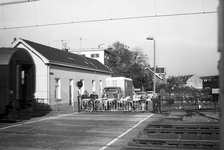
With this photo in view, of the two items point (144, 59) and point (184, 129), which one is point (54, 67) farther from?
point (144, 59)

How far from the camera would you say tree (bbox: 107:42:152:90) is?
51.2 metres

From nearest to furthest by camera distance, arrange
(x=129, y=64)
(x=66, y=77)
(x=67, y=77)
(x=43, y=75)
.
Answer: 1. (x=43, y=75)
2. (x=66, y=77)
3. (x=67, y=77)
4. (x=129, y=64)

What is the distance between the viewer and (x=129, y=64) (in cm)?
5591

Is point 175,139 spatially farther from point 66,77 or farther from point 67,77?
point 67,77

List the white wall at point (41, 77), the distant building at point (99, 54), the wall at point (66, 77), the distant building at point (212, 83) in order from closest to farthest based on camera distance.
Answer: the white wall at point (41, 77), the wall at point (66, 77), the distant building at point (212, 83), the distant building at point (99, 54)

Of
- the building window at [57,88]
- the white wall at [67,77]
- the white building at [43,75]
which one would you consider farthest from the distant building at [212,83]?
the building window at [57,88]

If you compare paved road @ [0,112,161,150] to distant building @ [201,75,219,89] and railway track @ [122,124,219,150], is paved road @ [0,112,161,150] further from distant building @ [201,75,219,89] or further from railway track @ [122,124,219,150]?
distant building @ [201,75,219,89]

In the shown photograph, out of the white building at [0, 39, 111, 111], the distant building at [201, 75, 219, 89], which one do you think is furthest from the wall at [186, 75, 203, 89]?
the white building at [0, 39, 111, 111]

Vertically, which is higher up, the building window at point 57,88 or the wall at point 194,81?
the wall at point 194,81

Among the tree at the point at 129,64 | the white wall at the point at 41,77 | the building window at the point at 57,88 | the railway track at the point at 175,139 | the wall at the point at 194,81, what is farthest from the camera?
the wall at the point at 194,81

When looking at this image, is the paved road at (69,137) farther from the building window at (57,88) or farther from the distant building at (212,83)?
the distant building at (212,83)

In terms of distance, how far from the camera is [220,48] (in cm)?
213

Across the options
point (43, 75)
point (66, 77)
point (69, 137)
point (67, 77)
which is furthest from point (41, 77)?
point (69, 137)

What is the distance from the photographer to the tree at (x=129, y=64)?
51250mm
